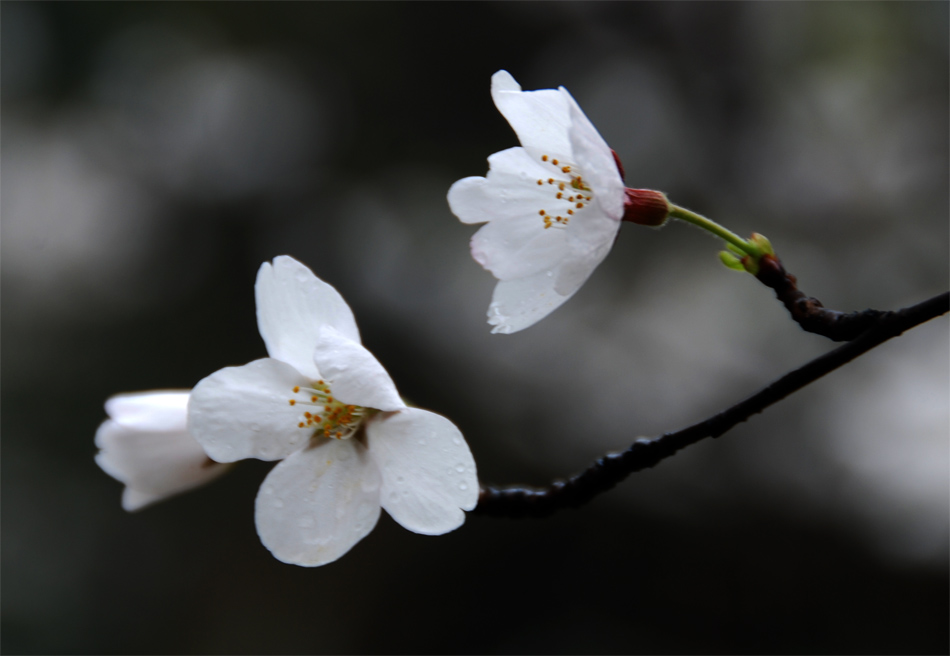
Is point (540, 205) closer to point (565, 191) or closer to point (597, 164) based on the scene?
point (565, 191)

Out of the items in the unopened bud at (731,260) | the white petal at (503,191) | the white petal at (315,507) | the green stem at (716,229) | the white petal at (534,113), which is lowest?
the white petal at (315,507)

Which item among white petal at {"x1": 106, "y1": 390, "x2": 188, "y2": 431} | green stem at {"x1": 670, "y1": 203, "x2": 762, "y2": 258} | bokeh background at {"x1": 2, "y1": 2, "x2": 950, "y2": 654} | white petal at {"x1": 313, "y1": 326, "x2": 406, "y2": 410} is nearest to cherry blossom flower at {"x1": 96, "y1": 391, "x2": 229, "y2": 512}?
white petal at {"x1": 106, "y1": 390, "x2": 188, "y2": 431}

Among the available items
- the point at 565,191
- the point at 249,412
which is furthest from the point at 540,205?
the point at 249,412

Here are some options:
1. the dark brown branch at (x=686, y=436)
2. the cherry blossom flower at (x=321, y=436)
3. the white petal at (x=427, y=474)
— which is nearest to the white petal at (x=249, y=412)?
the cherry blossom flower at (x=321, y=436)

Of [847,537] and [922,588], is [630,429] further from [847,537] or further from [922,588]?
[922,588]

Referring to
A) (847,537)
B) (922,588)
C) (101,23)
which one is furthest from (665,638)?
(101,23)

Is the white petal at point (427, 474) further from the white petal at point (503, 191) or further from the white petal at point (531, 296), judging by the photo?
the white petal at point (503, 191)
